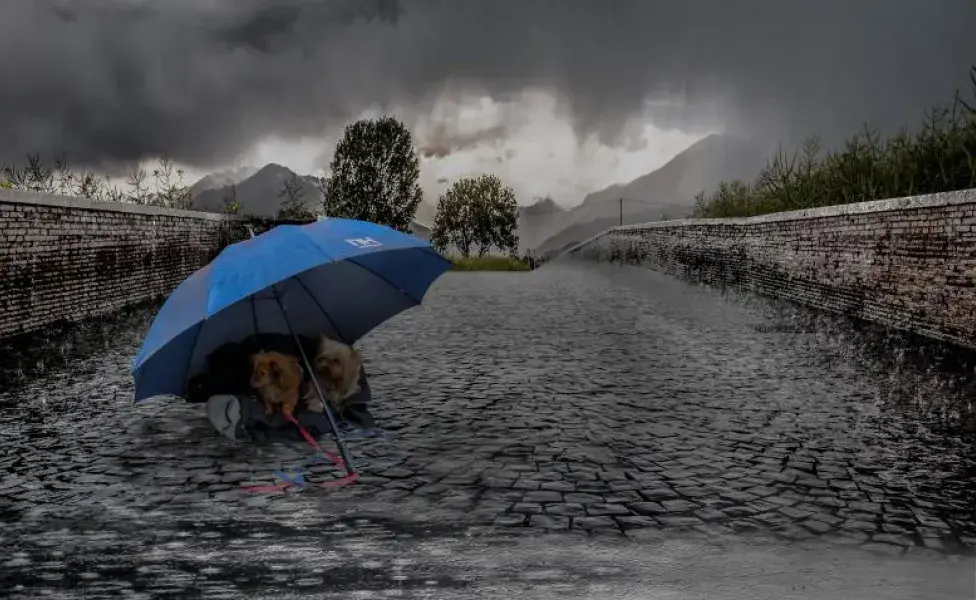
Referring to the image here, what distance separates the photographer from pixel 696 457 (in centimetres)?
662

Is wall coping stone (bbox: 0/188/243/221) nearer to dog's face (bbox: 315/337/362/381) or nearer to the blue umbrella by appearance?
the blue umbrella

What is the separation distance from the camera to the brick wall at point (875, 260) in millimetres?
12750

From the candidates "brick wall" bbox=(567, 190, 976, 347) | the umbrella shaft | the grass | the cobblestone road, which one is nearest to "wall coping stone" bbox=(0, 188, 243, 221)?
the cobblestone road

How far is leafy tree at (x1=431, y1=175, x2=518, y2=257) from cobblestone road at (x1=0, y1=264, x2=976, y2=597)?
75162 millimetres

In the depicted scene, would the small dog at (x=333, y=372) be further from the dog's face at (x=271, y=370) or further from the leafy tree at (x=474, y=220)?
the leafy tree at (x=474, y=220)

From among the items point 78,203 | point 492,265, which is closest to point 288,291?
point 78,203

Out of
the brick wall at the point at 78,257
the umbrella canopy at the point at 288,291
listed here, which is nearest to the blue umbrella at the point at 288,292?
the umbrella canopy at the point at 288,291

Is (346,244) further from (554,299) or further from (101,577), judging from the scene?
(554,299)

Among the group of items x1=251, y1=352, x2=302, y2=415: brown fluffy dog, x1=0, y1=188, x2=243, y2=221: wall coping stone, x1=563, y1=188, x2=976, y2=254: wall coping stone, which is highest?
x1=0, y1=188, x2=243, y2=221: wall coping stone

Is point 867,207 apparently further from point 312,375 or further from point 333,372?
point 312,375

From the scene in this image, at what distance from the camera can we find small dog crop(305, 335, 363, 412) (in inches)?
292

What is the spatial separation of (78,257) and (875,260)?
14.1 m

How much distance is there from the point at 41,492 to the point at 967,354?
10.8m

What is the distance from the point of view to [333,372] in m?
7.48
